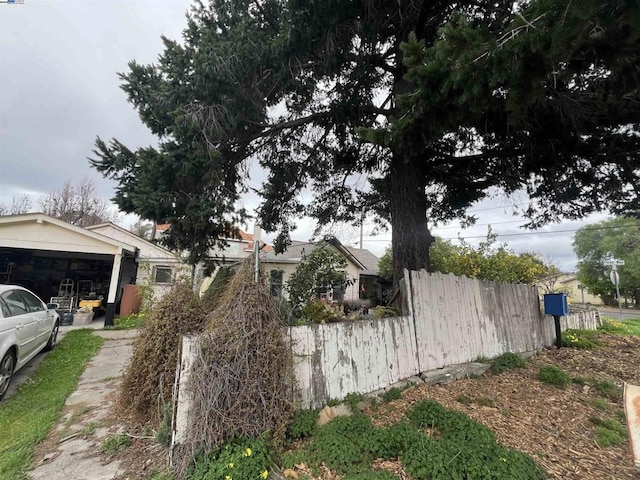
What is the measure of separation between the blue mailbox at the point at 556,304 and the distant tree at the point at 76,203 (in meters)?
29.1

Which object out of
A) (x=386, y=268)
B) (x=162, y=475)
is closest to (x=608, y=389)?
Answer: (x=162, y=475)

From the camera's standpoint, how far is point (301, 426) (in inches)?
109

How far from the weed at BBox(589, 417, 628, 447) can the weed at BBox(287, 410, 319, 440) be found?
2875 millimetres

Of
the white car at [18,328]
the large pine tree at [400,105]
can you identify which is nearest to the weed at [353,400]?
the large pine tree at [400,105]

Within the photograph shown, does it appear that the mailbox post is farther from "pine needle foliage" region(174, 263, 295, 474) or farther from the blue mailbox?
"pine needle foliage" region(174, 263, 295, 474)

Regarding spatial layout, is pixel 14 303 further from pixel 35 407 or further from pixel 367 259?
pixel 367 259

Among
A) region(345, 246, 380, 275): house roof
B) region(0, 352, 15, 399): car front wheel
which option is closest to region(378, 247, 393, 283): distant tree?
region(345, 246, 380, 275): house roof

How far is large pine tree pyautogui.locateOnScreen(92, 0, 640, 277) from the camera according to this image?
2.23 m

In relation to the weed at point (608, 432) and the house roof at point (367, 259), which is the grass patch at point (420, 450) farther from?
the house roof at point (367, 259)

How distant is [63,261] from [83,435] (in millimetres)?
13828

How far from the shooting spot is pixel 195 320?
10.7 ft

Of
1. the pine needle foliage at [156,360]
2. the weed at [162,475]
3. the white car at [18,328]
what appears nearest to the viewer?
the weed at [162,475]

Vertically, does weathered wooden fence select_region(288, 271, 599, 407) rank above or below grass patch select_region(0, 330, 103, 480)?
above

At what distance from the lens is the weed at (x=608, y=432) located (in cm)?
289
